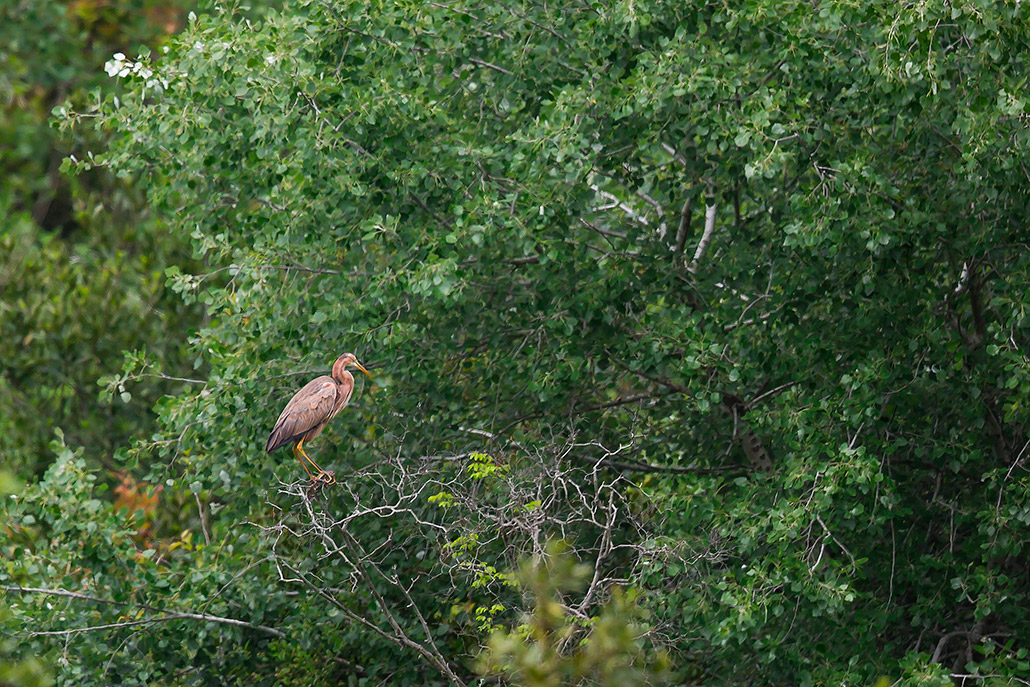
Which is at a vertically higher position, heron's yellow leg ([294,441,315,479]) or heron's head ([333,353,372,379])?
heron's head ([333,353,372,379])

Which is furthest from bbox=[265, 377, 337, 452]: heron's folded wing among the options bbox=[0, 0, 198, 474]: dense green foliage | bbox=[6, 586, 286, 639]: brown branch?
bbox=[0, 0, 198, 474]: dense green foliage

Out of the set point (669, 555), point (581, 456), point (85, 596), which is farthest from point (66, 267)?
point (669, 555)

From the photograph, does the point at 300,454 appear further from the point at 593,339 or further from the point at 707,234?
the point at 707,234

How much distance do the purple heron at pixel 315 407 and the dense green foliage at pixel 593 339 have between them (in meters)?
0.25

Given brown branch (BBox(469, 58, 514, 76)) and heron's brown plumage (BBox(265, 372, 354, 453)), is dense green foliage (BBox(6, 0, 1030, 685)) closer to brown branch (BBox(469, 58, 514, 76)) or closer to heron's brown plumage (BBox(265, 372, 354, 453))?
brown branch (BBox(469, 58, 514, 76))

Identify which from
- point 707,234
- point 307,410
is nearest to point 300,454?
point 307,410

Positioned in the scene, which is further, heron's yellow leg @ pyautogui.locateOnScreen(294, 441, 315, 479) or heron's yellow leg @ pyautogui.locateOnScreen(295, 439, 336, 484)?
heron's yellow leg @ pyautogui.locateOnScreen(294, 441, 315, 479)

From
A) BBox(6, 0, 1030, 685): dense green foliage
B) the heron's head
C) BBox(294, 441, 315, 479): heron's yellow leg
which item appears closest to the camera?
BBox(6, 0, 1030, 685): dense green foliage

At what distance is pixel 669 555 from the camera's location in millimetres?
7250

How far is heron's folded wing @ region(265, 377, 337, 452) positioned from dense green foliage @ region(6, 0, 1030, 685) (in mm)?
323

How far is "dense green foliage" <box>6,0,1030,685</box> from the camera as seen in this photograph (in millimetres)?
7168

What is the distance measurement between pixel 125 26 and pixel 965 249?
1160 cm

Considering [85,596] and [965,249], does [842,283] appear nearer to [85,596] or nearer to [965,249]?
[965,249]

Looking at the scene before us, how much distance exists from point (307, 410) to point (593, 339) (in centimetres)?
162
